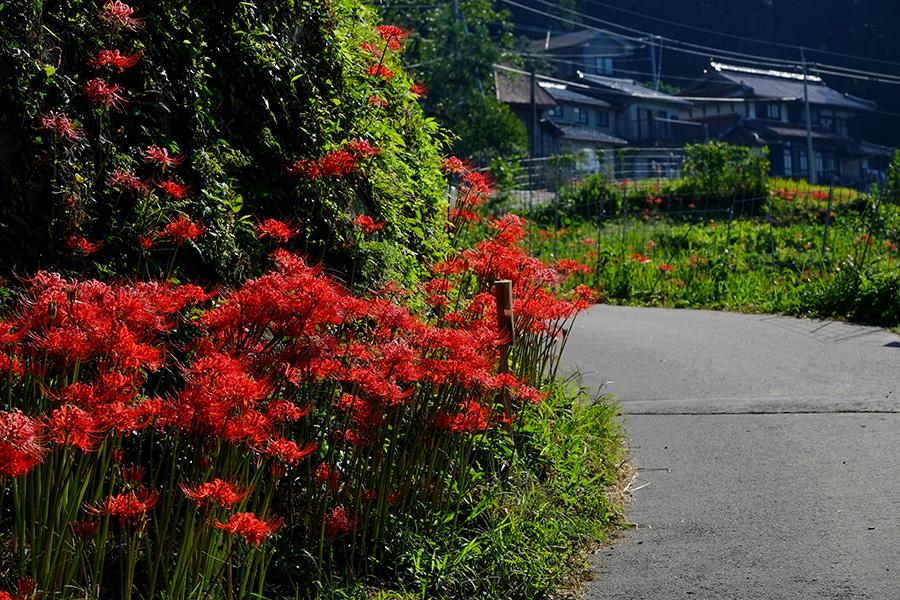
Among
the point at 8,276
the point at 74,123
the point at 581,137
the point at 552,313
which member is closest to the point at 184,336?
the point at 8,276

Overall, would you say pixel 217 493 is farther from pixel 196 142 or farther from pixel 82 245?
pixel 196 142

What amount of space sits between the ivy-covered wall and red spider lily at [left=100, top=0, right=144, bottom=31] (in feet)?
0.04

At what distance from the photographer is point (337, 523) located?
3.65 metres

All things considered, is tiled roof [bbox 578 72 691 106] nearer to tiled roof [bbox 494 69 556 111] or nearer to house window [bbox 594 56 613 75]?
tiled roof [bbox 494 69 556 111]

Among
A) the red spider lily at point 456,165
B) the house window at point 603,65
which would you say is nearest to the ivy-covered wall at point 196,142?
the red spider lily at point 456,165

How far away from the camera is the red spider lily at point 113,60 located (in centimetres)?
393

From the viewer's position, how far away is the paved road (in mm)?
4199

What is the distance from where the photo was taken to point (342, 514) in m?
3.68

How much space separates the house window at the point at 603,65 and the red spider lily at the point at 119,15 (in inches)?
2561

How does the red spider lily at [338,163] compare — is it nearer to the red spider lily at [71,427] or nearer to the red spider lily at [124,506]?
the red spider lily at [124,506]

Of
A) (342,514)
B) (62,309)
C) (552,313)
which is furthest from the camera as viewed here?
(552,313)

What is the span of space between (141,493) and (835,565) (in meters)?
3.02

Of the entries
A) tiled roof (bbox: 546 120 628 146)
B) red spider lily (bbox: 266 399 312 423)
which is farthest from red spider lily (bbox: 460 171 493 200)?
tiled roof (bbox: 546 120 628 146)

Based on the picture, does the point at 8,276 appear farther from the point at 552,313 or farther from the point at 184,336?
the point at 552,313
